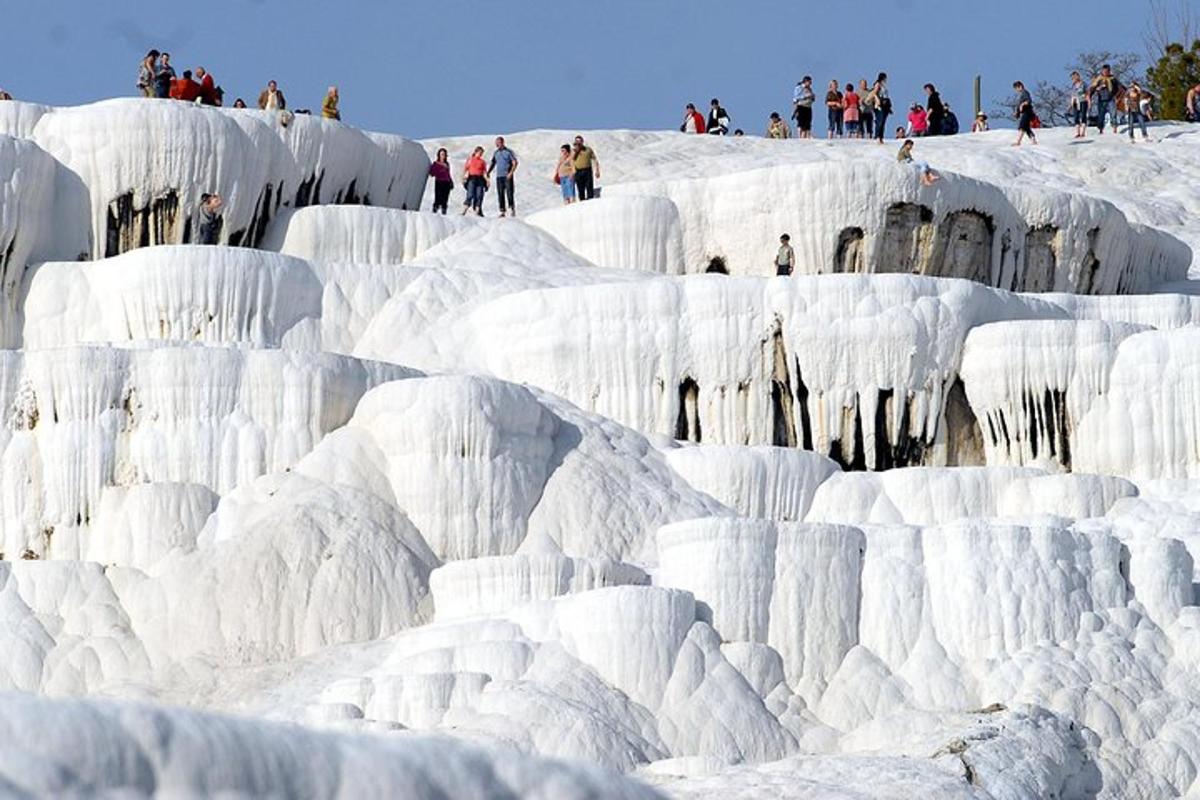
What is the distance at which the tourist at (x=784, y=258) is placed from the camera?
94.6 ft

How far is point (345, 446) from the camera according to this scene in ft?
73.6

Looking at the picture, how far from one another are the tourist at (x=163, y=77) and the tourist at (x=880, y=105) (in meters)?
11.4

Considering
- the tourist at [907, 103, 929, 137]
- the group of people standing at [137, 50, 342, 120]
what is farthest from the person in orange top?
the tourist at [907, 103, 929, 137]

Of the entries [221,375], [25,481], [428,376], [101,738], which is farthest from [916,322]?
[101,738]

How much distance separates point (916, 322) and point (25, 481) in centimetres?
905

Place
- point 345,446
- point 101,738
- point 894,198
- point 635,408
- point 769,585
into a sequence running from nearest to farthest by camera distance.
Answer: point 101,738
point 769,585
point 345,446
point 635,408
point 894,198

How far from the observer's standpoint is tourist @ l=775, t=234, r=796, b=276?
28828 millimetres

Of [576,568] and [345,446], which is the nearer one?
[576,568]

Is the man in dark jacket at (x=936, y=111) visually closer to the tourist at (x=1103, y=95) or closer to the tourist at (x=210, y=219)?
the tourist at (x=1103, y=95)

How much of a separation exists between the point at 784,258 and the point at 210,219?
21.5 feet

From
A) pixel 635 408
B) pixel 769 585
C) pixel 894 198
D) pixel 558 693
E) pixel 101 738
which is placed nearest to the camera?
pixel 101 738

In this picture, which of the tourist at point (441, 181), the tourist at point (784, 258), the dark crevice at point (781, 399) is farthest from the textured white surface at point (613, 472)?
the tourist at point (441, 181)

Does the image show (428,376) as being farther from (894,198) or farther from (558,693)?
(894,198)

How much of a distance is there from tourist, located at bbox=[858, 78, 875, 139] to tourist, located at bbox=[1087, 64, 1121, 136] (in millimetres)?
3804
